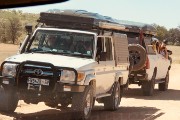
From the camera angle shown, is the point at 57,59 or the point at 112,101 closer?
the point at 57,59

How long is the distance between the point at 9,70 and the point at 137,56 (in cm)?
786

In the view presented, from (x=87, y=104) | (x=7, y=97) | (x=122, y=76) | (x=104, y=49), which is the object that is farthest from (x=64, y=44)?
(x=122, y=76)

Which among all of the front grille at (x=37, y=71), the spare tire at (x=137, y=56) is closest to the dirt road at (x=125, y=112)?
the front grille at (x=37, y=71)

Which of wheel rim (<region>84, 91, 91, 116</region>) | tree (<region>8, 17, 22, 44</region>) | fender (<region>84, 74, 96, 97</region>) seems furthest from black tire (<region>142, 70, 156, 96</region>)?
tree (<region>8, 17, 22, 44</region>)

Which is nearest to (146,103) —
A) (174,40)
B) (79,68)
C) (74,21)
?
(74,21)

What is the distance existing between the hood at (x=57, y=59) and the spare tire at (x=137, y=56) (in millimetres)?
6481

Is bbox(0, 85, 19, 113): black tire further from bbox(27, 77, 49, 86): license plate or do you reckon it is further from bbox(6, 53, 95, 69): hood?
bbox(6, 53, 95, 69): hood

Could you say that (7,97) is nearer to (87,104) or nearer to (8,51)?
(87,104)

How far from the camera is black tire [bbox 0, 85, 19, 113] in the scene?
32.3ft

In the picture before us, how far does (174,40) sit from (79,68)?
12032 centimetres

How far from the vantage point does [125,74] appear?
13953 millimetres

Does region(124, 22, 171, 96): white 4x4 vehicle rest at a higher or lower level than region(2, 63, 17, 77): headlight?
lower

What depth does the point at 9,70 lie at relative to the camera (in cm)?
987

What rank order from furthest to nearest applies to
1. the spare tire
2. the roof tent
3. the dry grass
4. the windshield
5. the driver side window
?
the dry grass, the spare tire, the roof tent, the driver side window, the windshield
